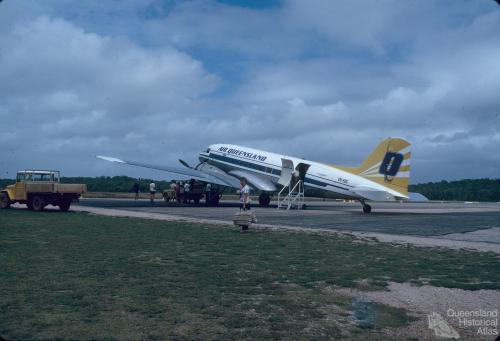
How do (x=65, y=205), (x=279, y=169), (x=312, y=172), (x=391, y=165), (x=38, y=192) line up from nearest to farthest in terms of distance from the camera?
(x=38, y=192) < (x=65, y=205) < (x=391, y=165) < (x=312, y=172) < (x=279, y=169)

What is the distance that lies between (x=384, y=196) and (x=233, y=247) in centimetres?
1798

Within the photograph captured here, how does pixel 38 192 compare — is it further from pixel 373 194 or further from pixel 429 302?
pixel 429 302

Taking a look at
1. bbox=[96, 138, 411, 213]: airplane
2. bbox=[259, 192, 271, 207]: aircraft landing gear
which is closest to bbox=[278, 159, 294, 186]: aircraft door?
bbox=[96, 138, 411, 213]: airplane

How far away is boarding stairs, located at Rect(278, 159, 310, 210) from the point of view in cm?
3453

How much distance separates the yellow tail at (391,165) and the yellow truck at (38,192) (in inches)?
730

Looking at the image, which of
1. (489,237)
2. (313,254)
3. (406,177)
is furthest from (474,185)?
(313,254)

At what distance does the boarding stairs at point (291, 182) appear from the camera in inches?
1359

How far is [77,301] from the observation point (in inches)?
285

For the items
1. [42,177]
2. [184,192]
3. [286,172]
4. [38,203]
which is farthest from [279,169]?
[38,203]

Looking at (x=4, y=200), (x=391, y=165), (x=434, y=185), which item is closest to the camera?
(x=4, y=200)

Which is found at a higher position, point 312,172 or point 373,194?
point 312,172

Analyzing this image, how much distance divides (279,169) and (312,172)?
3.42 meters

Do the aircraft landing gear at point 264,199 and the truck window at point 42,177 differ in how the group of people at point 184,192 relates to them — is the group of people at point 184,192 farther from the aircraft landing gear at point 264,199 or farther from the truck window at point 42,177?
the truck window at point 42,177

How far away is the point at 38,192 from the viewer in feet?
88.1
